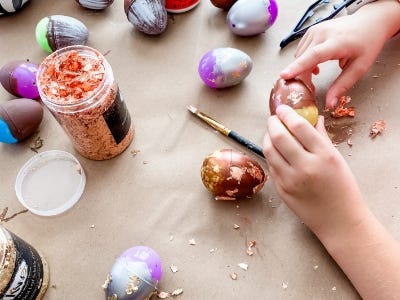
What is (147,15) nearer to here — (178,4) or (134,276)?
(178,4)

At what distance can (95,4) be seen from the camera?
3.52 feet

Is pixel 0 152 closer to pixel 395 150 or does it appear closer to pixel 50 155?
pixel 50 155

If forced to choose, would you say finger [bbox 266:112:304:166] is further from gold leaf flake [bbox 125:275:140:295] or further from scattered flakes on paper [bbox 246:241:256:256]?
gold leaf flake [bbox 125:275:140:295]

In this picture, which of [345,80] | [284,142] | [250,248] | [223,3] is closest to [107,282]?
[250,248]

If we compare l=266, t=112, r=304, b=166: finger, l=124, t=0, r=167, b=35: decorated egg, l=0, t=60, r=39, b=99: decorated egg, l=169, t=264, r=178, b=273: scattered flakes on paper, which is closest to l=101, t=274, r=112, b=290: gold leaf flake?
l=169, t=264, r=178, b=273: scattered flakes on paper

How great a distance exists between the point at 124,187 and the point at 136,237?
11 centimetres

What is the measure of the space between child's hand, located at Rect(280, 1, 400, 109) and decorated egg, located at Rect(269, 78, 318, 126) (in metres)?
0.07

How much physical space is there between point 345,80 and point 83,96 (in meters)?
0.49

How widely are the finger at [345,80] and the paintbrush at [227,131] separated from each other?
0.55 feet

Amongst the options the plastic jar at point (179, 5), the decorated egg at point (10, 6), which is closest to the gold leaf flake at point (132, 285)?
the plastic jar at point (179, 5)

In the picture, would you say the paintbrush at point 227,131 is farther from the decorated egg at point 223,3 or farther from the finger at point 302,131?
the decorated egg at point 223,3

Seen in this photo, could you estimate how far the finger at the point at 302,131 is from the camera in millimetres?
688

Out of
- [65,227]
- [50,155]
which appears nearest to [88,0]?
[50,155]

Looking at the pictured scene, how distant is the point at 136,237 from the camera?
31.5 inches
